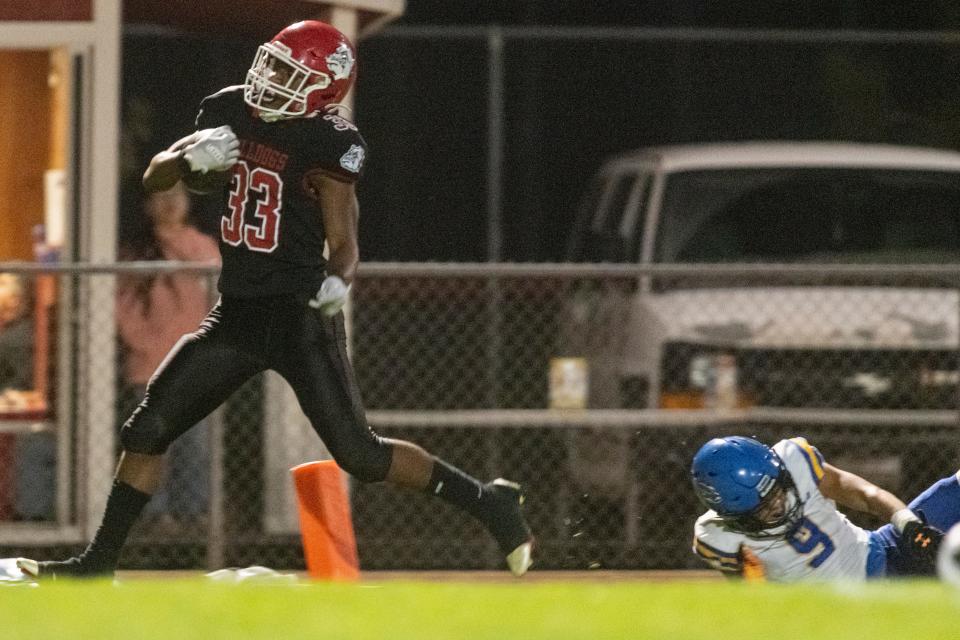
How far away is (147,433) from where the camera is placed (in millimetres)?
6949

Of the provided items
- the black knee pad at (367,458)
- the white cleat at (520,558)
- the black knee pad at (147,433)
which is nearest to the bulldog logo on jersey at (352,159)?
the black knee pad at (367,458)

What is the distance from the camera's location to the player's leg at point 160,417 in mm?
6918

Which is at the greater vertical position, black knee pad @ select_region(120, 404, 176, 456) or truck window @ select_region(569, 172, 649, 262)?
truck window @ select_region(569, 172, 649, 262)

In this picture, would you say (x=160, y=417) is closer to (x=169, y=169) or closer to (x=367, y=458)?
(x=367, y=458)

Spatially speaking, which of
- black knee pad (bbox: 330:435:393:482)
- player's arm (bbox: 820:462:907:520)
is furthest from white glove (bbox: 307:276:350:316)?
player's arm (bbox: 820:462:907:520)

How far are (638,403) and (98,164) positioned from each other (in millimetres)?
2897

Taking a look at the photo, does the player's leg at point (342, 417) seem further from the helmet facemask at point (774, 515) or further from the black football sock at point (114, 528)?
the helmet facemask at point (774, 515)

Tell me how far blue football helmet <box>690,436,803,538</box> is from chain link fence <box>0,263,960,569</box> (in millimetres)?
2821

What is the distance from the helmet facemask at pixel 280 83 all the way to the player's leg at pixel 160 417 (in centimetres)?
72

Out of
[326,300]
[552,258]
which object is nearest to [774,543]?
[326,300]

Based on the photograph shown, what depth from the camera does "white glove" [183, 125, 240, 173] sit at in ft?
22.1

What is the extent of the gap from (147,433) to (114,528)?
36 centimetres

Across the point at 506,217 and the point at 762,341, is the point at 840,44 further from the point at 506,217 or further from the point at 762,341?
the point at 762,341

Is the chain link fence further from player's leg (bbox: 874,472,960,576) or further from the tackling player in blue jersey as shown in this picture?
the tackling player in blue jersey
